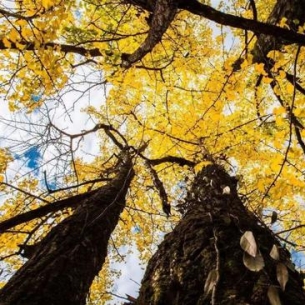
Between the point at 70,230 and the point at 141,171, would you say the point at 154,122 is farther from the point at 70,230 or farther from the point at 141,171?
the point at 70,230

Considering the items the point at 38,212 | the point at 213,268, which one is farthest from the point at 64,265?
the point at 213,268

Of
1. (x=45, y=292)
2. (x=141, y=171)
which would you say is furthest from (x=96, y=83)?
(x=141, y=171)

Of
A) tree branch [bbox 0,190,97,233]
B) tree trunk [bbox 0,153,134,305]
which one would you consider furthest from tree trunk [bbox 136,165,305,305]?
tree branch [bbox 0,190,97,233]

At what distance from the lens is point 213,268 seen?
218cm

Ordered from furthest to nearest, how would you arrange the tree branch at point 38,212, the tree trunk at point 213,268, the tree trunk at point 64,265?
the tree branch at point 38,212, the tree trunk at point 64,265, the tree trunk at point 213,268

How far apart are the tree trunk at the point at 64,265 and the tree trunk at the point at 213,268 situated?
61cm

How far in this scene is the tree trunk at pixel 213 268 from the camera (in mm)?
1682

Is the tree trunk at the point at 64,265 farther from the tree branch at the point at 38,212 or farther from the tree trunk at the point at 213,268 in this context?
the tree trunk at the point at 213,268

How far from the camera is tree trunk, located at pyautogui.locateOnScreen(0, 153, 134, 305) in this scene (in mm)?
2324

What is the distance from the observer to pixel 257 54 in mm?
5254

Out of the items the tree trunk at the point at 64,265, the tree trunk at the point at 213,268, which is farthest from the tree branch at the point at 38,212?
the tree trunk at the point at 213,268

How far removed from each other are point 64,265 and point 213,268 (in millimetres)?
1292

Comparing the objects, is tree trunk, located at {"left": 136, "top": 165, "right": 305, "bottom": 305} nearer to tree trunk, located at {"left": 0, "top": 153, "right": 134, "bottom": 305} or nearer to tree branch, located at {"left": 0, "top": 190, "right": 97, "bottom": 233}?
tree trunk, located at {"left": 0, "top": 153, "right": 134, "bottom": 305}

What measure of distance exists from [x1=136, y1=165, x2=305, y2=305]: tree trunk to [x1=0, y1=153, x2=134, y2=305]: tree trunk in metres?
0.61
